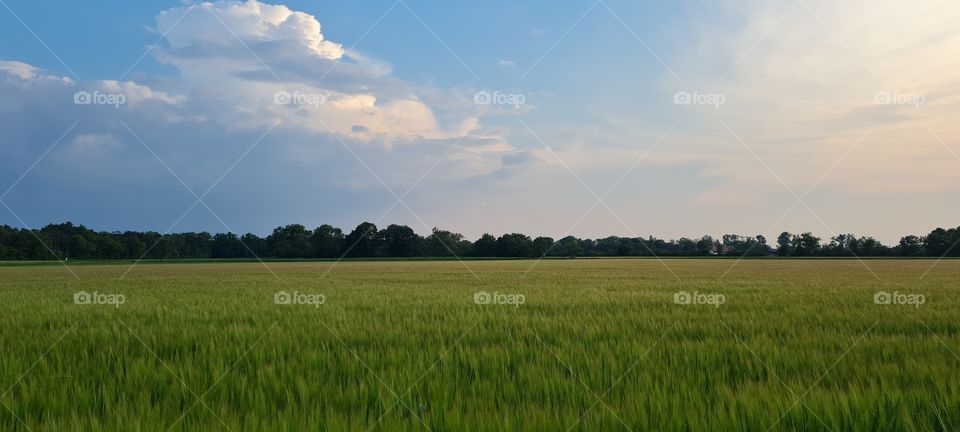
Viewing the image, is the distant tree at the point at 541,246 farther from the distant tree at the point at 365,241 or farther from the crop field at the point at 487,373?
the crop field at the point at 487,373

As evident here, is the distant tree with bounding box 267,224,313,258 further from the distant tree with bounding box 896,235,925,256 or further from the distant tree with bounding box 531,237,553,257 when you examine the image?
the distant tree with bounding box 896,235,925,256

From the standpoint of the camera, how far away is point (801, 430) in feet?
11.6

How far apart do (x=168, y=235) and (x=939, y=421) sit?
497ft

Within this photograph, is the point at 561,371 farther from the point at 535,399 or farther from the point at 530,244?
the point at 530,244

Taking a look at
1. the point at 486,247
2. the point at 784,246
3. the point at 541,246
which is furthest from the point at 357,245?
the point at 784,246

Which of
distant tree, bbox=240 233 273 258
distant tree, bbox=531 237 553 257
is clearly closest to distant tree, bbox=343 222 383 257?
distant tree, bbox=240 233 273 258

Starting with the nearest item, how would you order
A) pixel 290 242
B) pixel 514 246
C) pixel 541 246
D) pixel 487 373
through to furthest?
pixel 487 373, pixel 290 242, pixel 514 246, pixel 541 246

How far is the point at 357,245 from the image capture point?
115 meters

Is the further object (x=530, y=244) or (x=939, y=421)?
(x=530, y=244)

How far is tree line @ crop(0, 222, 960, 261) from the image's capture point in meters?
112

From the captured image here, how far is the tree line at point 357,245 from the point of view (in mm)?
111750

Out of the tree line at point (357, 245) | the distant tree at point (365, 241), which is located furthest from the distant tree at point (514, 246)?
the distant tree at point (365, 241)

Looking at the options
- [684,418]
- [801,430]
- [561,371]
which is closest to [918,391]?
[801,430]

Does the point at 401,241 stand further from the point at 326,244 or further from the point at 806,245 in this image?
the point at 806,245
